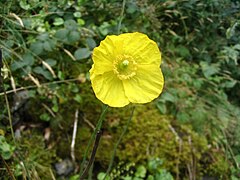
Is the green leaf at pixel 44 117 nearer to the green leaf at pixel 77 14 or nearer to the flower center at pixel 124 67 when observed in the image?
the green leaf at pixel 77 14

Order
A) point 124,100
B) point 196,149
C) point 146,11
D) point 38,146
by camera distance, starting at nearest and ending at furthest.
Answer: point 124,100, point 38,146, point 196,149, point 146,11

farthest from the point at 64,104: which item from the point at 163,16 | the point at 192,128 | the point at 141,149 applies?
the point at 163,16

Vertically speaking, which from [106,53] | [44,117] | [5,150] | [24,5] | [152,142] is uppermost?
[106,53]

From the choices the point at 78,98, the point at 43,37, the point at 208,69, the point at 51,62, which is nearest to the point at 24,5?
the point at 43,37

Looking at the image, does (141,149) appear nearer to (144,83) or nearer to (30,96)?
(30,96)

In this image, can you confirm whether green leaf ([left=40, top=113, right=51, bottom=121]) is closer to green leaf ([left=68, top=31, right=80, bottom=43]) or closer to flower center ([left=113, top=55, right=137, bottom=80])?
green leaf ([left=68, top=31, right=80, bottom=43])

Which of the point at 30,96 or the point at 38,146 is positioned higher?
the point at 30,96

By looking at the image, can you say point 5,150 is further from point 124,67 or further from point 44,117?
point 124,67

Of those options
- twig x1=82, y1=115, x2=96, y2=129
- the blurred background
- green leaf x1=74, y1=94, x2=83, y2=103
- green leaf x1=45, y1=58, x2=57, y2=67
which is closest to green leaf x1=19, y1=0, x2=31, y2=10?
the blurred background
